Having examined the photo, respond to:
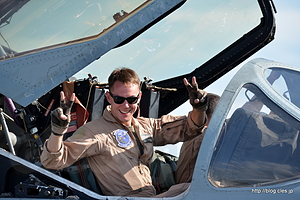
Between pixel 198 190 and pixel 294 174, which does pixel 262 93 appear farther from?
pixel 198 190

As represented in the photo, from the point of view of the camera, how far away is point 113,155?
8.18 feet

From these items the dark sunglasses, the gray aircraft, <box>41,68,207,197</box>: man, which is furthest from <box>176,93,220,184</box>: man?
the dark sunglasses

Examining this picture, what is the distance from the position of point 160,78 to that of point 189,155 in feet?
Answer: 3.53

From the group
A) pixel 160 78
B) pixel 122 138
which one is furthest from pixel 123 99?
pixel 160 78

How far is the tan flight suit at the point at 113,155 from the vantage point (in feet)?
7.72

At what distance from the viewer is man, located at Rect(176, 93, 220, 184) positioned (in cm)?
282

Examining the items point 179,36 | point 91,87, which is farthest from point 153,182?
point 179,36

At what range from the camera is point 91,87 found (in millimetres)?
3404

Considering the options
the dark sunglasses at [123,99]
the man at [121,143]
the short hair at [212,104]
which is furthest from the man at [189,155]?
the dark sunglasses at [123,99]

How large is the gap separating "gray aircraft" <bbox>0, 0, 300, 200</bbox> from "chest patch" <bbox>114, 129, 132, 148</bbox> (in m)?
0.27

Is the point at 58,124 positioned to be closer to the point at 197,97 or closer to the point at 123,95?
the point at 123,95

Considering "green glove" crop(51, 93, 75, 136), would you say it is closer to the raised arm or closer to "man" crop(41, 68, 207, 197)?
the raised arm

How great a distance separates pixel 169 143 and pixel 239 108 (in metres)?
0.87

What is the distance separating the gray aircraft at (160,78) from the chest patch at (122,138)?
27 centimetres
